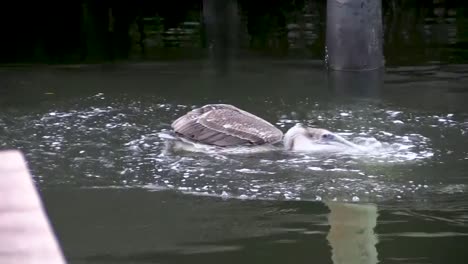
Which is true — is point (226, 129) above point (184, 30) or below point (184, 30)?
below

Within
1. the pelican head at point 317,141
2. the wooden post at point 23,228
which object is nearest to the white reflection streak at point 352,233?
the pelican head at point 317,141

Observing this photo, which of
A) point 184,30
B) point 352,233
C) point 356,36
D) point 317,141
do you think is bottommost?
point 352,233

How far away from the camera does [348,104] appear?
859 centimetres

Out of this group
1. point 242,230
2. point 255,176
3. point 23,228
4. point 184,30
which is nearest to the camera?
point 23,228

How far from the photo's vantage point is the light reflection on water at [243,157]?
581 cm

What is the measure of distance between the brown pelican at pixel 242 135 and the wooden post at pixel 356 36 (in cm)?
386

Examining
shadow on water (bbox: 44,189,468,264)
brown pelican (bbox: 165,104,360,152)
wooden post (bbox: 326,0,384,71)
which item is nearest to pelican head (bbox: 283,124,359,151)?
brown pelican (bbox: 165,104,360,152)

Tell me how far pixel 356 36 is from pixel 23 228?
9.60 meters

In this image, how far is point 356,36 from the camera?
10.6 meters

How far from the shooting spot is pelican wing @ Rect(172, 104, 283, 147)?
683cm

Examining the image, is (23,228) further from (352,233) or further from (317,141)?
(317,141)

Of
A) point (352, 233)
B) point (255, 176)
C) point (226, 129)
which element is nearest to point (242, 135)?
point (226, 129)

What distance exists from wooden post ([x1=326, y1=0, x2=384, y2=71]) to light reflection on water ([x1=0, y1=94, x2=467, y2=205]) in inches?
89.6

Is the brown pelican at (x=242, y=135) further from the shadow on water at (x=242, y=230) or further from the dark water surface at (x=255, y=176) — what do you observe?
the shadow on water at (x=242, y=230)
